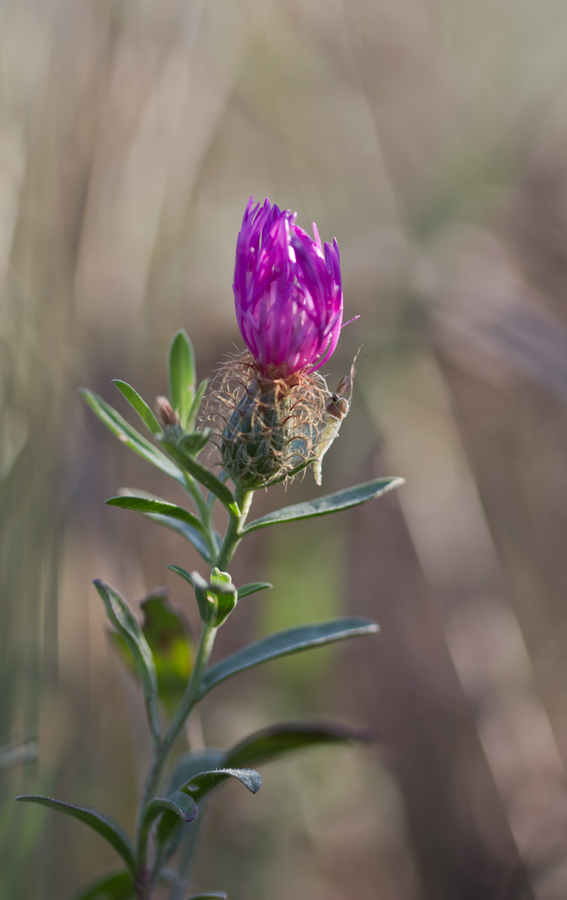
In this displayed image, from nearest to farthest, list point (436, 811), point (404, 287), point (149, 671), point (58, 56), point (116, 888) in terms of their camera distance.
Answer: point (149, 671) → point (116, 888) → point (58, 56) → point (436, 811) → point (404, 287)

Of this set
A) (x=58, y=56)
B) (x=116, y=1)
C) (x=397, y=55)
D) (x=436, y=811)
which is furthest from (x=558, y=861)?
(x=397, y=55)

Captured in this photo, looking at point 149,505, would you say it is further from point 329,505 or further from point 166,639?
Answer: point 166,639

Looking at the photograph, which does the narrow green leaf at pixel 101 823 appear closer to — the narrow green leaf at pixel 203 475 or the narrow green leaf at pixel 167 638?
the narrow green leaf at pixel 167 638

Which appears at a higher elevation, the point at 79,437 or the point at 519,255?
the point at 519,255

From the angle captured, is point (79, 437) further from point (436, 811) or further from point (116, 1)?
point (436, 811)

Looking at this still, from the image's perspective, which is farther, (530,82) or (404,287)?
(530,82)

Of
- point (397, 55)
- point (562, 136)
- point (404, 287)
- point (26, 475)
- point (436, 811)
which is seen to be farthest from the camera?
point (397, 55)

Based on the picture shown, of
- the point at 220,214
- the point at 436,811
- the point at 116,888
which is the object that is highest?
the point at 220,214

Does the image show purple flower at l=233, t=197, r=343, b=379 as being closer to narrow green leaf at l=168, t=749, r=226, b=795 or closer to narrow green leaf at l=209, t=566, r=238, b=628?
narrow green leaf at l=209, t=566, r=238, b=628

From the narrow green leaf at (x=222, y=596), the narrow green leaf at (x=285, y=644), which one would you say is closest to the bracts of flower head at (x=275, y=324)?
the narrow green leaf at (x=222, y=596)
